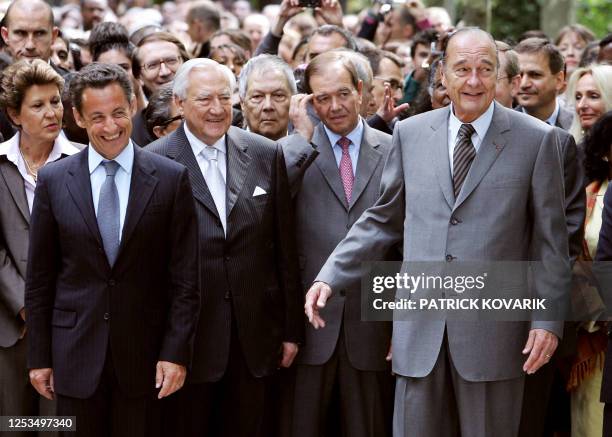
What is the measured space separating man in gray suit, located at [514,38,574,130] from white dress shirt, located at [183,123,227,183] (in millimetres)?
2559

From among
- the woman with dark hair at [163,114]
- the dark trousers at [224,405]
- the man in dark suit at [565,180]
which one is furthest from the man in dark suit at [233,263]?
the man in dark suit at [565,180]

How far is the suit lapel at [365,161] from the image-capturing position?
5957 millimetres

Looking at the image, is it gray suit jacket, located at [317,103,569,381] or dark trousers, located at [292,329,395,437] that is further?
dark trousers, located at [292,329,395,437]

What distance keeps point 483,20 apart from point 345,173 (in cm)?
812

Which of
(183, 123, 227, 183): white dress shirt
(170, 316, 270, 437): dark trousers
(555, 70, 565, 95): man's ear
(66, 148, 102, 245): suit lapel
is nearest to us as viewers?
(66, 148, 102, 245): suit lapel

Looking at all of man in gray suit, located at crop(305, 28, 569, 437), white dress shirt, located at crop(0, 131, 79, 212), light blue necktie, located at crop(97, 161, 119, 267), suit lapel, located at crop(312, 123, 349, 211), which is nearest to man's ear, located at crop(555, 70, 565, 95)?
suit lapel, located at crop(312, 123, 349, 211)

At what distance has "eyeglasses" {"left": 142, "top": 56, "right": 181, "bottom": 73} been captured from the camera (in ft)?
26.4

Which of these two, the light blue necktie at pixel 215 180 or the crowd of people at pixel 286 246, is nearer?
the crowd of people at pixel 286 246

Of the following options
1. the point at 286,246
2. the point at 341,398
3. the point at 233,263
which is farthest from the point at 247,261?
the point at 341,398

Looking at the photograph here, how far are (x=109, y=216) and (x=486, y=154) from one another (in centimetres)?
181

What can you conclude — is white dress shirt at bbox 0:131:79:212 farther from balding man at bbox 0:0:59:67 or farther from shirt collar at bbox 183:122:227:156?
balding man at bbox 0:0:59:67

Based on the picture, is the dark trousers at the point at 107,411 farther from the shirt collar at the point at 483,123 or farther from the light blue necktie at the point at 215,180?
the shirt collar at the point at 483,123

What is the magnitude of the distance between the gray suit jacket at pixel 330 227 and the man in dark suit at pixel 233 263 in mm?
135

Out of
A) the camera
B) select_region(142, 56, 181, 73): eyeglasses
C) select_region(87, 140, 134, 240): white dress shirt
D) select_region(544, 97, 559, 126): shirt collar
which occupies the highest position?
the camera
